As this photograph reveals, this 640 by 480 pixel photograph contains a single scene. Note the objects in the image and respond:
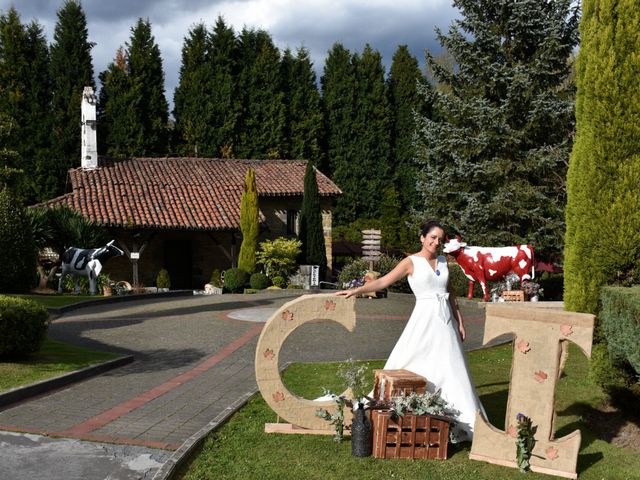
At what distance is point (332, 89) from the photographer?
39.0m

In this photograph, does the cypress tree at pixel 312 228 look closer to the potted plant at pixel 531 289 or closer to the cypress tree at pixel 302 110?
the cypress tree at pixel 302 110

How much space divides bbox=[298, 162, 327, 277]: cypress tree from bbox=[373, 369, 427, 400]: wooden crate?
911 inches

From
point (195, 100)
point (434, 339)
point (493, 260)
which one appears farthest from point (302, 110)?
point (434, 339)

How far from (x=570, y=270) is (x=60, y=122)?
96.5ft

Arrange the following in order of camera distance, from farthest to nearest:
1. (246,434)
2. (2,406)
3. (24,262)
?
(24,262) → (2,406) → (246,434)

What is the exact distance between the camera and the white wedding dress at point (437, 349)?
20.1 ft

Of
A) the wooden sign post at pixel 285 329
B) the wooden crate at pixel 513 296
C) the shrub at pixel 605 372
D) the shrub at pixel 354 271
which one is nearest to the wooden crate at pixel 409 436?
the wooden sign post at pixel 285 329

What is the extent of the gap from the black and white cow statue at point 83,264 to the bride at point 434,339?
56.3ft

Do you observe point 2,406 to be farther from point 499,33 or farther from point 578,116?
point 499,33

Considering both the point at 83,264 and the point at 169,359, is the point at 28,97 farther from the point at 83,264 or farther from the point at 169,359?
the point at 169,359

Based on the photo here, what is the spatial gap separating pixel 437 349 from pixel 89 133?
2612cm

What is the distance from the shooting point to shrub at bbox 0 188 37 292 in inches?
730

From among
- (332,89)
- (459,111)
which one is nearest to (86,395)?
(459,111)

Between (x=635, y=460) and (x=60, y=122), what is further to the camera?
(x=60, y=122)
